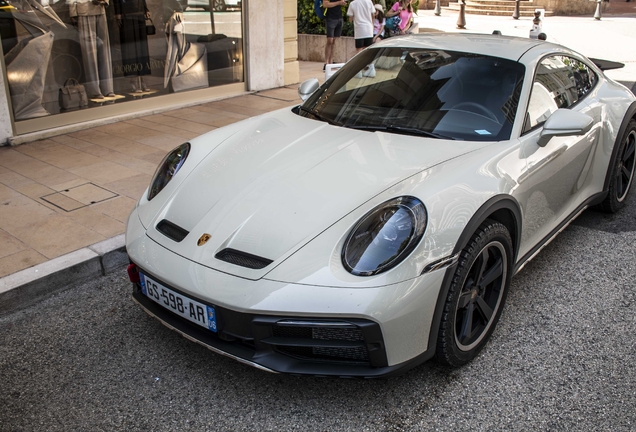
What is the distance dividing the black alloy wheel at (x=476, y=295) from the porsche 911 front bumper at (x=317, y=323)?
14 cm

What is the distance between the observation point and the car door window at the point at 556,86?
3.54 metres

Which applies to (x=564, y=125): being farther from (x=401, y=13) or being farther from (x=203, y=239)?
(x=401, y=13)

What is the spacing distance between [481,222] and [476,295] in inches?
14.9

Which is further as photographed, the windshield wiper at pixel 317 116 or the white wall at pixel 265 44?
the white wall at pixel 265 44

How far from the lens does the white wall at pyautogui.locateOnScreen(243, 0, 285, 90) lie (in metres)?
9.81

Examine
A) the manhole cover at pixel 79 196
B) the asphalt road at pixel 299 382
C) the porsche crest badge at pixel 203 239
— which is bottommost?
the asphalt road at pixel 299 382

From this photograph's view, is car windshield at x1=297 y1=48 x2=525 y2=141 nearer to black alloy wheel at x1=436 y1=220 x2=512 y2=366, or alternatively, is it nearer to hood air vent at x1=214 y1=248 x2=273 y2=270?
black alloy wheel at x1=436 y1=220 x2=512 y2=366

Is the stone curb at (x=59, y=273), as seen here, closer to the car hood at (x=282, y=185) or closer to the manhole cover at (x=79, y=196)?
the manhole cover at (x=79, y=196)

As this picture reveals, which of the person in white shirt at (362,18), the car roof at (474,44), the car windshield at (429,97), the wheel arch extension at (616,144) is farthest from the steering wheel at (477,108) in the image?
the person in white shirt at (362,18)

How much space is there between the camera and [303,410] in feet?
8.89

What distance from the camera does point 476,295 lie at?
2.94 metres

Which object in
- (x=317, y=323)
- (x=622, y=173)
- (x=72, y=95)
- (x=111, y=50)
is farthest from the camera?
(x=111, y=50)

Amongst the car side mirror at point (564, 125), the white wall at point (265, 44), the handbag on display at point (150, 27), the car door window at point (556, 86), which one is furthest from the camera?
the white wall at point (265, 44)

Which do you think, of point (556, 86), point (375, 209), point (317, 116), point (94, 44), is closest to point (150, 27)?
point (94, 44)
